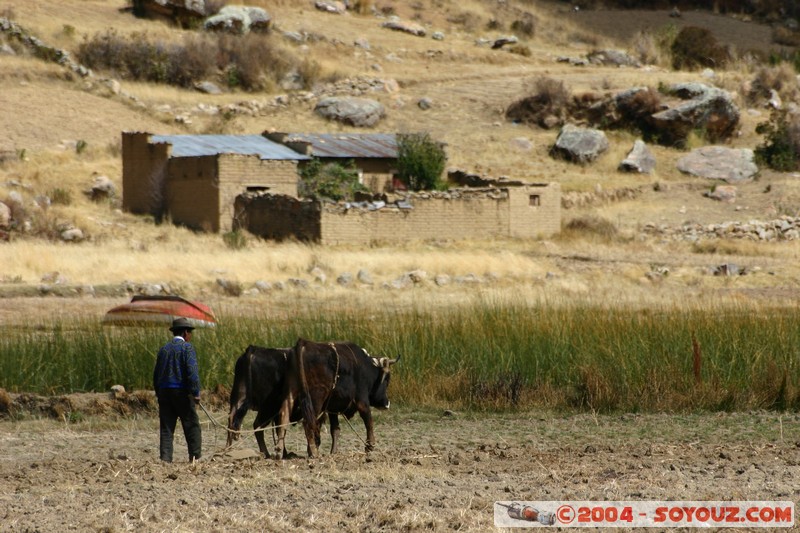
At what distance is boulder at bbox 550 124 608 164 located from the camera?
149ft

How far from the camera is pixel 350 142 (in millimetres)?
39938

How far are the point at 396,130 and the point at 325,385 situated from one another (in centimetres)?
3818

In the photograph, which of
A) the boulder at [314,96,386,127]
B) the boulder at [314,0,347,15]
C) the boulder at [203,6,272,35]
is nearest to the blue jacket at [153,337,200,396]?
the boulder at [314,96,386,127]

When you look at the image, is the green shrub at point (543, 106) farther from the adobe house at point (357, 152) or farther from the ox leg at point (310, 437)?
the ox leg at point (310, 437)

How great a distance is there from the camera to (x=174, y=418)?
1056 centimetres

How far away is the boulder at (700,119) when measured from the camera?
48.9 metres

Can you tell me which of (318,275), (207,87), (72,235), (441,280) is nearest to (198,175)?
(72,235)

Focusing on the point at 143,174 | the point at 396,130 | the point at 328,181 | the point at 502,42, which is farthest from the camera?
the point at 502,42

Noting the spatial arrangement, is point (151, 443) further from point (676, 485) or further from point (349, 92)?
point (349, 92)

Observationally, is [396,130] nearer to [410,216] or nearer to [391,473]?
[410,216]

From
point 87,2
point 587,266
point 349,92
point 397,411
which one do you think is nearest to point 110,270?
point 587,266

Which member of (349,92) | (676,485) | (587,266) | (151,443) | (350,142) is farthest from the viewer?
(349,92)

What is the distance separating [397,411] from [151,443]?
299cm

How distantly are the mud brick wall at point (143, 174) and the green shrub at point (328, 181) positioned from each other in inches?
153
